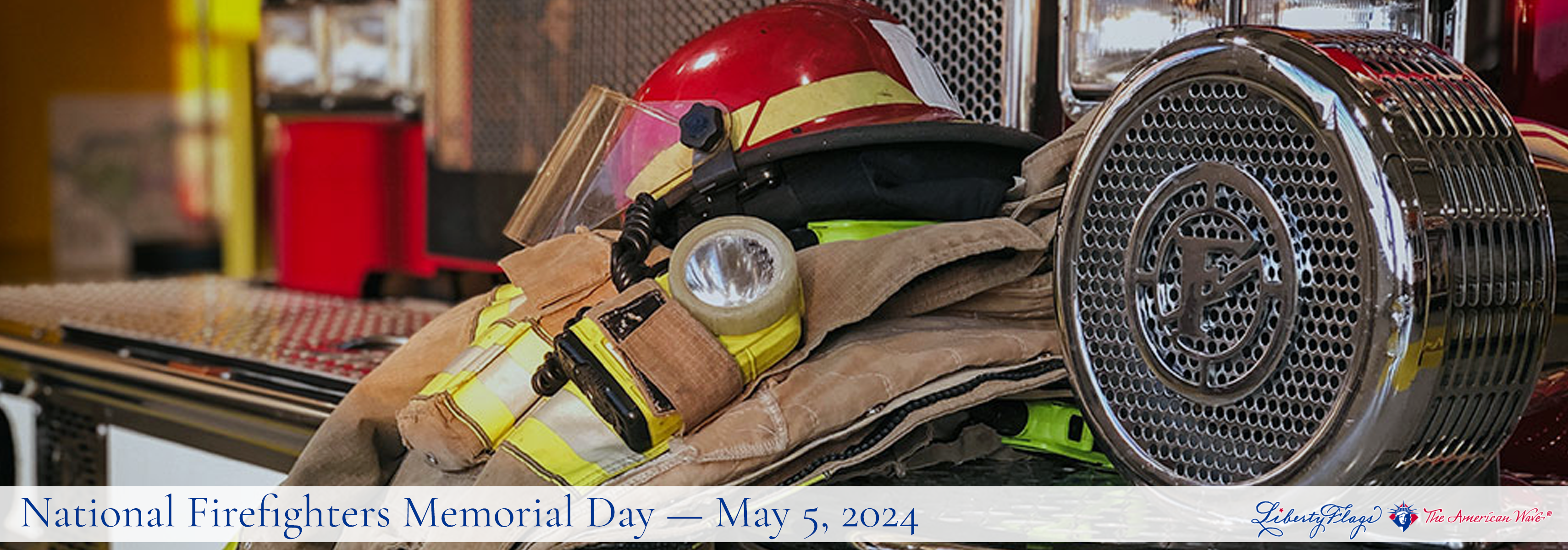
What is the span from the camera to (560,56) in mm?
1905

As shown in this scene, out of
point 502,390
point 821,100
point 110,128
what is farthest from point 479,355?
point 110,128

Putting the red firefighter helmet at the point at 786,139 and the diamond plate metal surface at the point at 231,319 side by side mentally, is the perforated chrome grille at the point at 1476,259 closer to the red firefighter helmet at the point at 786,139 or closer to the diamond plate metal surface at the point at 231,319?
the red firefighter helmet at the point at 786,139

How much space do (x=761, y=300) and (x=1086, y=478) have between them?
0.28 metres

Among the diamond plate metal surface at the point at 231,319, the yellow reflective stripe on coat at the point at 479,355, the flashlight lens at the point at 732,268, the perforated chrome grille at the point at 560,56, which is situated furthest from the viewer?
the diamond plate metal surface at the point at 231,319

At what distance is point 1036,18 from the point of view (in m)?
1.37

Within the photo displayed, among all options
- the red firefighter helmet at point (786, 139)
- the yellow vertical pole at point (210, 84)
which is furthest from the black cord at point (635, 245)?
the yellow vertical pole at point (210, 84)

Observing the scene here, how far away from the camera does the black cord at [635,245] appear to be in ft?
3.37

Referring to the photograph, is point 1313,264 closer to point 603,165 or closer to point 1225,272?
point 1225,272

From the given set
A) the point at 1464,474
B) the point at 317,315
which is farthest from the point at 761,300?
the point at 317,315

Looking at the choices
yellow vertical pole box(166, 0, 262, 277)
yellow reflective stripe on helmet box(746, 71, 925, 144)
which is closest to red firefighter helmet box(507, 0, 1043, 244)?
yellow reflective stripe on helmet box(746, 71, 925, 144)

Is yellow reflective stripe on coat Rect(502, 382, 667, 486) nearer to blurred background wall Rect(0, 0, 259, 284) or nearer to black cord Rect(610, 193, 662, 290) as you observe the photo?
black cord Rect(610, 193, 662, 290)

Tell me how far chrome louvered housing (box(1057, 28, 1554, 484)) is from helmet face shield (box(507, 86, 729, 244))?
0.37 m

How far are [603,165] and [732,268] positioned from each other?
0.27m

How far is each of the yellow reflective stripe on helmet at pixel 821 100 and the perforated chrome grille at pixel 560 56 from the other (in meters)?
0.27
